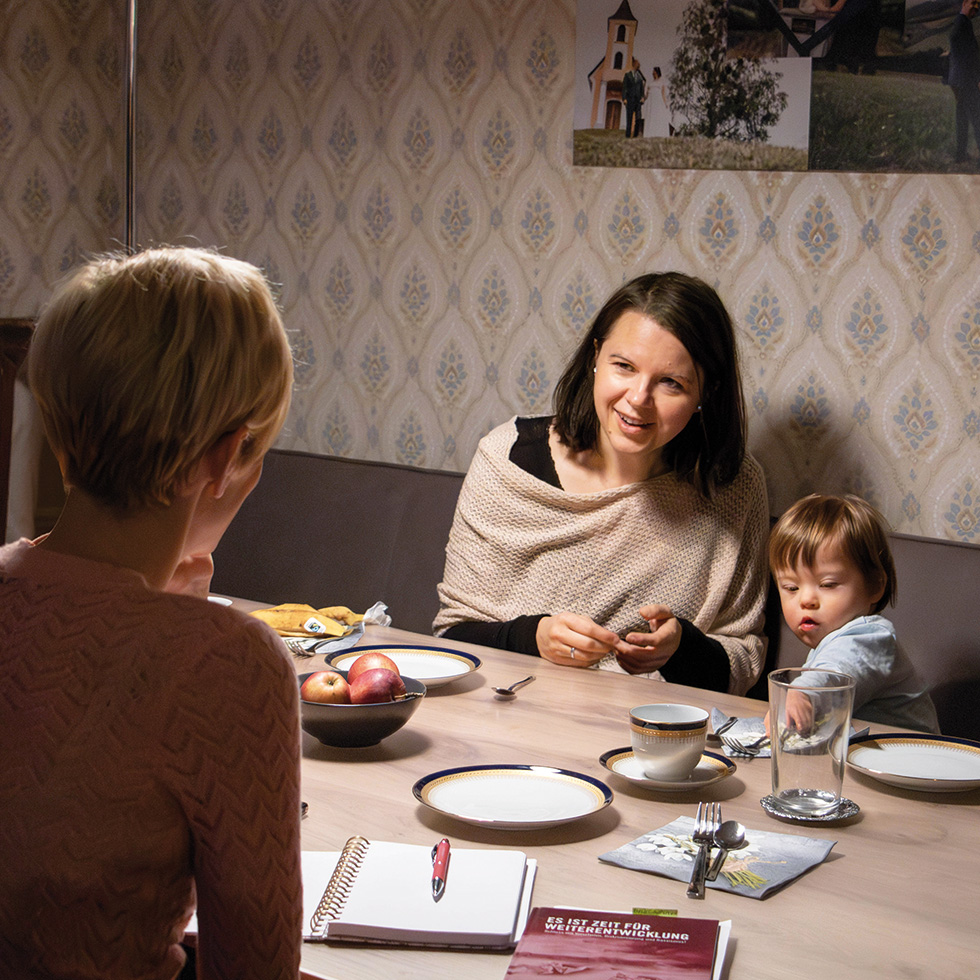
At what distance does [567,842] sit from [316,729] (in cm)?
36

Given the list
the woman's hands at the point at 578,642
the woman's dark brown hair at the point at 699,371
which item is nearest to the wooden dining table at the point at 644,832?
the woman's hands at the point at 578,642

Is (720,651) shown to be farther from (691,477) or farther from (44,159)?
(44,159)

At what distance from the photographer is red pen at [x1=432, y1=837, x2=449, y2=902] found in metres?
1.01

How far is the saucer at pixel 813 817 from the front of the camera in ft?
3.93

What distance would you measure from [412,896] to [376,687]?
1.27 feet

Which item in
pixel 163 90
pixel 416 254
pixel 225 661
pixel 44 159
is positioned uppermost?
pixel 163 90

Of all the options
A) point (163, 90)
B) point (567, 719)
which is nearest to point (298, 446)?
point (163, 90)

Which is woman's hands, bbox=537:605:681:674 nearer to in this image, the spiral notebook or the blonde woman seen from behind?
the spiral notebook

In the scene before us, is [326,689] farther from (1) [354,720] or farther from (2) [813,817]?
(2) [813,817]

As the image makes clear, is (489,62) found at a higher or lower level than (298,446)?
higher

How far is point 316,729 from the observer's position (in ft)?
4.42

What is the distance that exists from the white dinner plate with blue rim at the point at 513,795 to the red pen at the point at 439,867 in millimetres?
66

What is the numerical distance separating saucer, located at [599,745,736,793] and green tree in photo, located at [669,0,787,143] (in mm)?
1600

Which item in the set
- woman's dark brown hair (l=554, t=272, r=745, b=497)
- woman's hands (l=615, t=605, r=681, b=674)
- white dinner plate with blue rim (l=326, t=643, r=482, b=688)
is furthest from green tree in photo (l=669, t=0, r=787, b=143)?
white dinner plate with blue rim (l=326, t=643, r=482, b=688)
